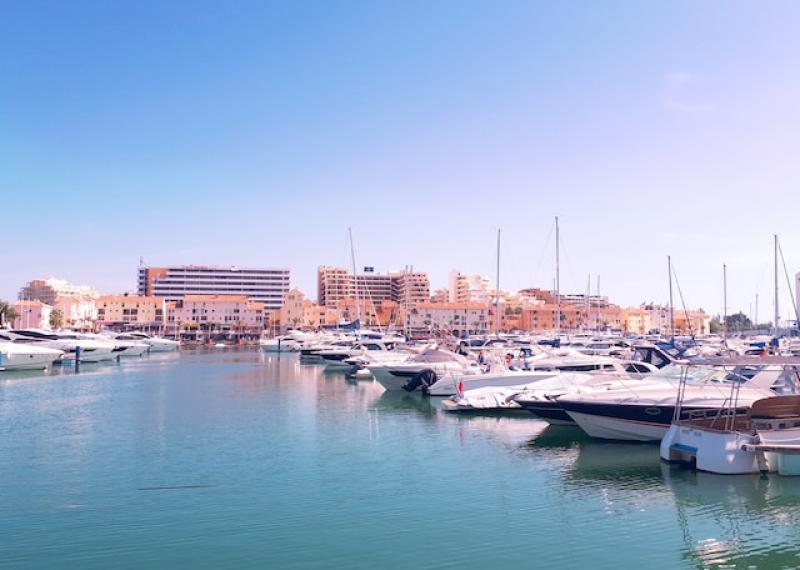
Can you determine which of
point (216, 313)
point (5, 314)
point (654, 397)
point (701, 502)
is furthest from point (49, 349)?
point (216, 313)

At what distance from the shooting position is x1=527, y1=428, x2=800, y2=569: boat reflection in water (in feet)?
46.3

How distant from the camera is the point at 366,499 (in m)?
17.7

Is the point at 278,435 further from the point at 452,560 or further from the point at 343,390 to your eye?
the point at 343,390

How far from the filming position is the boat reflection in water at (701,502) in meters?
14.1

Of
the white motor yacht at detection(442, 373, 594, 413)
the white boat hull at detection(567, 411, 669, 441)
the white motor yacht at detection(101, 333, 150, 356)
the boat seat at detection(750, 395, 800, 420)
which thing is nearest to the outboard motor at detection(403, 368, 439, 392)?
the white motor yacht at detection(442, 373, 594, 413)

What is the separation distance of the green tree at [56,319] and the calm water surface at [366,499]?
5567 inches

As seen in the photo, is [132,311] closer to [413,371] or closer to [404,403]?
[413,371]

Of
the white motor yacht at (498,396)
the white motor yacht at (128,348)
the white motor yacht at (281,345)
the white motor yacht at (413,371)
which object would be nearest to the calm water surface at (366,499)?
the white motor yacht at (498,396)

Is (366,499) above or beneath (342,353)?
beneath

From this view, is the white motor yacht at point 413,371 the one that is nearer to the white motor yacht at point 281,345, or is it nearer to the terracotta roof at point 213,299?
the white motor yacht at point 281,345

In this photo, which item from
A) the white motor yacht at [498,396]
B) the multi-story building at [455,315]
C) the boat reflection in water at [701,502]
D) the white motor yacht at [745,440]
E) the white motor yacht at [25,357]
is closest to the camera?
the boat reflection in water at [701,502]

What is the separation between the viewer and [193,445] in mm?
25391

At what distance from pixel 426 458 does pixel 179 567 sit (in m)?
11.2

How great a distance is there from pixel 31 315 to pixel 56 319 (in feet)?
17.2
